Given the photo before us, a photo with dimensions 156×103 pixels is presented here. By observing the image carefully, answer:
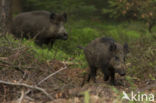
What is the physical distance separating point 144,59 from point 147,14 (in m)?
2.20

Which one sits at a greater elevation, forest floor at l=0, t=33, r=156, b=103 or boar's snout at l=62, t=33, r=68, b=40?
forest floor at l=0, t=33, r=156, b=103

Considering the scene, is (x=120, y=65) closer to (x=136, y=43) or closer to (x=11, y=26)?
(x=136, y=43)

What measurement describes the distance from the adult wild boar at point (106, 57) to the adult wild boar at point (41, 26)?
4462 millimetres

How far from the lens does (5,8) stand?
10.4 metres

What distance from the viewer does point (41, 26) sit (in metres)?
11.5

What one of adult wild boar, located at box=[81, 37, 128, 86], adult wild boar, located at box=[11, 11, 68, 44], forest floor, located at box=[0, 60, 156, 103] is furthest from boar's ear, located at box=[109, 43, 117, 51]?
adult wild boar, located at box=[11, 11, 68, 44]

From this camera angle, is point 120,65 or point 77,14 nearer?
point 120,65

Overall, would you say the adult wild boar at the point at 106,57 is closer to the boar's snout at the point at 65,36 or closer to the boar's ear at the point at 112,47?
the boar's ear at the point at 112,47

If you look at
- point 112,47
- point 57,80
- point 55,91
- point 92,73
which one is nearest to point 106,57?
point 112,47

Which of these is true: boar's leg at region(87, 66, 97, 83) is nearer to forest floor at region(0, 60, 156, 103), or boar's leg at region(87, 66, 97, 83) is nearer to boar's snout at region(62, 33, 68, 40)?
forest floor at region(0, 60, 156, 103)

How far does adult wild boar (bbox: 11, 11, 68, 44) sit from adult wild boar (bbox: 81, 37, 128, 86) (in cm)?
446

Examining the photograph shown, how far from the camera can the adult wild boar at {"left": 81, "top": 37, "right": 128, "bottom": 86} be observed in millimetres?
6648

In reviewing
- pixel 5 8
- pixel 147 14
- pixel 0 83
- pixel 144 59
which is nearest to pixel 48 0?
pixel 5 8

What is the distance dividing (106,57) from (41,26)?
17.1ft
